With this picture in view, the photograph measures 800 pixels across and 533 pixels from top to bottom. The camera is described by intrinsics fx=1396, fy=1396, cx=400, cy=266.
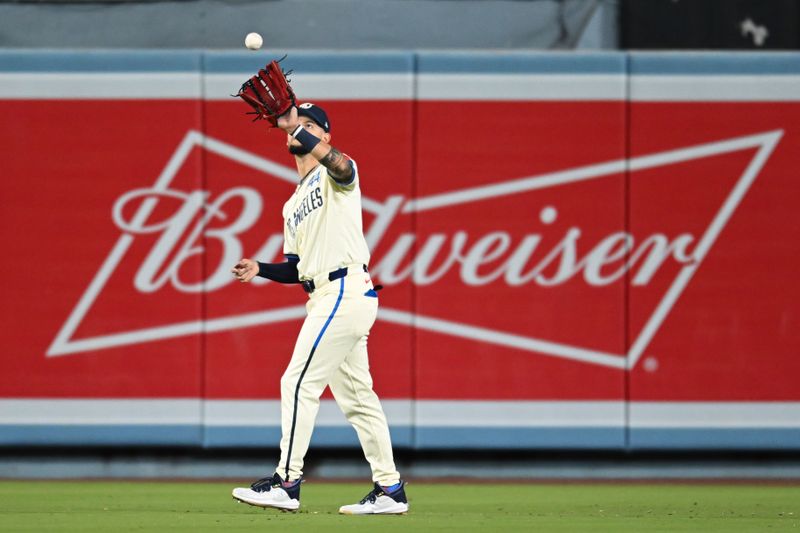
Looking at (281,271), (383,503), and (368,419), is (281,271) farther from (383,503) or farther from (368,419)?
(383,503)

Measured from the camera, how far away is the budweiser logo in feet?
29.9

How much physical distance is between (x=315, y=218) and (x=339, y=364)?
0.67 m

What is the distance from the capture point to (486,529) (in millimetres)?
6059

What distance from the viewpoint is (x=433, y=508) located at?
23.4 ft

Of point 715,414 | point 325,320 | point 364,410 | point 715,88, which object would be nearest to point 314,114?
Answer: point 325,320

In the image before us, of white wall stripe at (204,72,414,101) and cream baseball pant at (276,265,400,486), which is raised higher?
white wall stripe at (204,72,414,101)

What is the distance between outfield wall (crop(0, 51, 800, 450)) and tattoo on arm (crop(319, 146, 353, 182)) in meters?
3.01

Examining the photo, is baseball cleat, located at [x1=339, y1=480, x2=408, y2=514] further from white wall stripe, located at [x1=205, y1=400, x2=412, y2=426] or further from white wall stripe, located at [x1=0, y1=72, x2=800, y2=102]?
white wall stripe, located at [x1=0, y1=72, x2=800, y2=102]

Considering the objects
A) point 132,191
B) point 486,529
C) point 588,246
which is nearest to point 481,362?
point 588,246

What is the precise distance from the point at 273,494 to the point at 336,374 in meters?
0.62

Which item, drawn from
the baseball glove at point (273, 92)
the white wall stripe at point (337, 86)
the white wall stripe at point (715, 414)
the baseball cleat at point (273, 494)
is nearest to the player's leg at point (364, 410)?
the baseball cleat at point (273, 494)

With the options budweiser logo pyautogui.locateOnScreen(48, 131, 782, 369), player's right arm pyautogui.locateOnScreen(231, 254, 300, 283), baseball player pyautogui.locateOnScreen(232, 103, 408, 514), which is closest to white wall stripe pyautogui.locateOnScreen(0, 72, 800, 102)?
budweiser logo pyautogui.locateOnScreen(48, 131, 782, 369)

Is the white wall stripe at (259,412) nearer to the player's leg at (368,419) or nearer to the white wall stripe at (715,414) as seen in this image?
the white wall stripe at (715,414)

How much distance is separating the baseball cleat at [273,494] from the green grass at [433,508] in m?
0.08
